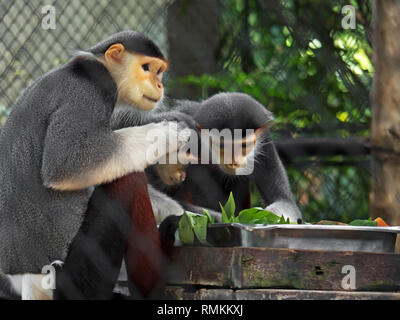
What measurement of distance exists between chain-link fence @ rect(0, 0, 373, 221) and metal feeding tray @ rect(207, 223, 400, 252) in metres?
1.42

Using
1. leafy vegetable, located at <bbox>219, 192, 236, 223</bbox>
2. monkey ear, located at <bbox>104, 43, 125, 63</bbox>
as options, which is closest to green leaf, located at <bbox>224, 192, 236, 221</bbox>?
leafy vegetable, located at <bbox>219, 192, 236, 223</bbox>

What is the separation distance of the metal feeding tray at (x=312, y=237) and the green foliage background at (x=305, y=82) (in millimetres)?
1434

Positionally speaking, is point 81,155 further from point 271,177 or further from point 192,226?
point 271,177

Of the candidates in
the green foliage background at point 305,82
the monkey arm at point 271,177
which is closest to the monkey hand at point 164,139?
the monkey arm at point 271,177

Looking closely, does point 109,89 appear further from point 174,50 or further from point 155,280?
point 174,50

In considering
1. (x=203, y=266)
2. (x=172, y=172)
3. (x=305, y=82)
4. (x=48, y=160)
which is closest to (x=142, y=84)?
(x=172, y=172)

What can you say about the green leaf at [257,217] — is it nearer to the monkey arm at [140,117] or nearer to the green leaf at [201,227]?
the green leaf at [201,227]

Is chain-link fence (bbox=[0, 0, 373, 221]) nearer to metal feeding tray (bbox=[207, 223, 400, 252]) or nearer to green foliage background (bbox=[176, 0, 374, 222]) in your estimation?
green foliage background (bbox=[176, 0, 374, 222])

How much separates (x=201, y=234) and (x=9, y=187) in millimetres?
565

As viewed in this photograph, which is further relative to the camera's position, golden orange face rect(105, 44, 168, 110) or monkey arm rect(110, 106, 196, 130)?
monkey arm rect(110, 106, 196, 130)

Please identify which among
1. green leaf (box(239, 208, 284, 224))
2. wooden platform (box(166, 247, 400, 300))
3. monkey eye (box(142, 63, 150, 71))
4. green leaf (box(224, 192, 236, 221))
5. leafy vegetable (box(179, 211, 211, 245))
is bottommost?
wooden platform (box(166, 247, 400, 300))

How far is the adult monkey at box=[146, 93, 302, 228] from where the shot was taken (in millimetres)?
2373

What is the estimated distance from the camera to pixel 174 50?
3.32 meters

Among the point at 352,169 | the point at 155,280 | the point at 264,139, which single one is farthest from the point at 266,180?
the point at 155,280
